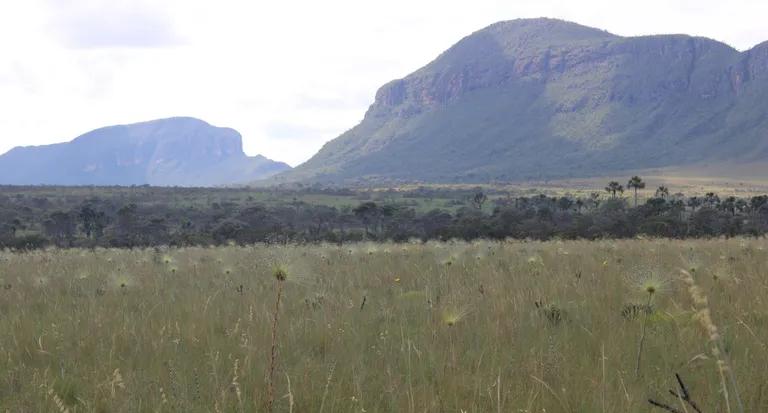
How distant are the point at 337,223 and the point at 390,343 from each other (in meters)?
85.8

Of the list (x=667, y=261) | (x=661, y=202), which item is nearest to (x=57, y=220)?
(x=661, y=202)

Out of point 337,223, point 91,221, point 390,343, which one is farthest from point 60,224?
point 390,343

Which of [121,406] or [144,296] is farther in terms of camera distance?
[144,296]

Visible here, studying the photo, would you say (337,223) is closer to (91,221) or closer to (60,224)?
(91,221)

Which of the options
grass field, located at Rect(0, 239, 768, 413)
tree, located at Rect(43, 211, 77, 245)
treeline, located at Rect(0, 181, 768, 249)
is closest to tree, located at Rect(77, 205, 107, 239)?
treeline, located at Rect(0, 181, 768, 249)

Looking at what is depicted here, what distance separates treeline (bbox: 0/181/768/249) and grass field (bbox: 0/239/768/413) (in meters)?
32.1

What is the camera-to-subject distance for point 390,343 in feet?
15.1

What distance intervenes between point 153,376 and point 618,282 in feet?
17.9

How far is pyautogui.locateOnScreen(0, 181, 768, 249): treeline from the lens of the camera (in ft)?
162

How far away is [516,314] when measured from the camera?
546 cm

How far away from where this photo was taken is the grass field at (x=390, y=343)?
337 cm

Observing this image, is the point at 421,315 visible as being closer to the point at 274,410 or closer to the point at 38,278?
the point at 274,410

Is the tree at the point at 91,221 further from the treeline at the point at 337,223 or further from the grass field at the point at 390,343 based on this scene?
the grass field at the point at 390,343

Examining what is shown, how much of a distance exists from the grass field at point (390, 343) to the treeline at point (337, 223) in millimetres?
32097
